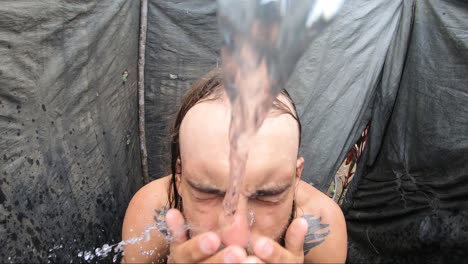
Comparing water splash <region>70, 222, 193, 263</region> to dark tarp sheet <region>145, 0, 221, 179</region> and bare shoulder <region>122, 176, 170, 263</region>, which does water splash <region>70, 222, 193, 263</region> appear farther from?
dark tarp sheet <region>145, 0, 221, 179</region>

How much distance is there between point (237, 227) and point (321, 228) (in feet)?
2.54

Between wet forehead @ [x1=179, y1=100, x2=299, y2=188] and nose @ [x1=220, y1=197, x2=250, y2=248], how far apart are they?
0.23 feet

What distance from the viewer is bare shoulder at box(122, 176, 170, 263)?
1.81 meters

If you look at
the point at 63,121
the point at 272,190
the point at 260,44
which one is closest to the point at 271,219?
the point at 272,190

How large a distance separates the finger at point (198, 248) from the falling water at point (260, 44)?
0.79 feet

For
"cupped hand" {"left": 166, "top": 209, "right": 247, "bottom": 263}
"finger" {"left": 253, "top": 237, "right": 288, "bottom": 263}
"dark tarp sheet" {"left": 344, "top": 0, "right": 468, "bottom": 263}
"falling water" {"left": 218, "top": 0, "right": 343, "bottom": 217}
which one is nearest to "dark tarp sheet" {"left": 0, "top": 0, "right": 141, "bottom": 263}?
"cupped hand" {"left": 166, "top": 209, "right": 247, "bottom": 263}

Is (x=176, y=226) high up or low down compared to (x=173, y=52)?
down

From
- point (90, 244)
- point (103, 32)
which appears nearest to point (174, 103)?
point (103, 32)

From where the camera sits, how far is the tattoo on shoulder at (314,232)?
1852mm

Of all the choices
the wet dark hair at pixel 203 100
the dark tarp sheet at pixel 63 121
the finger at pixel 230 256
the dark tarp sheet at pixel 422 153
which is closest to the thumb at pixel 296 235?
the finger at pixel 230 256

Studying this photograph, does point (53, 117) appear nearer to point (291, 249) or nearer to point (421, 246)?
point (291, 249)

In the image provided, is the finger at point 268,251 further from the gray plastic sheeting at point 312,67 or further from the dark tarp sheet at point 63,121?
the gray plastic sheeting at point 312,67

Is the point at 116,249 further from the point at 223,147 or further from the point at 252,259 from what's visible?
the point at 252,259

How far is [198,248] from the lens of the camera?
3.60 ft
